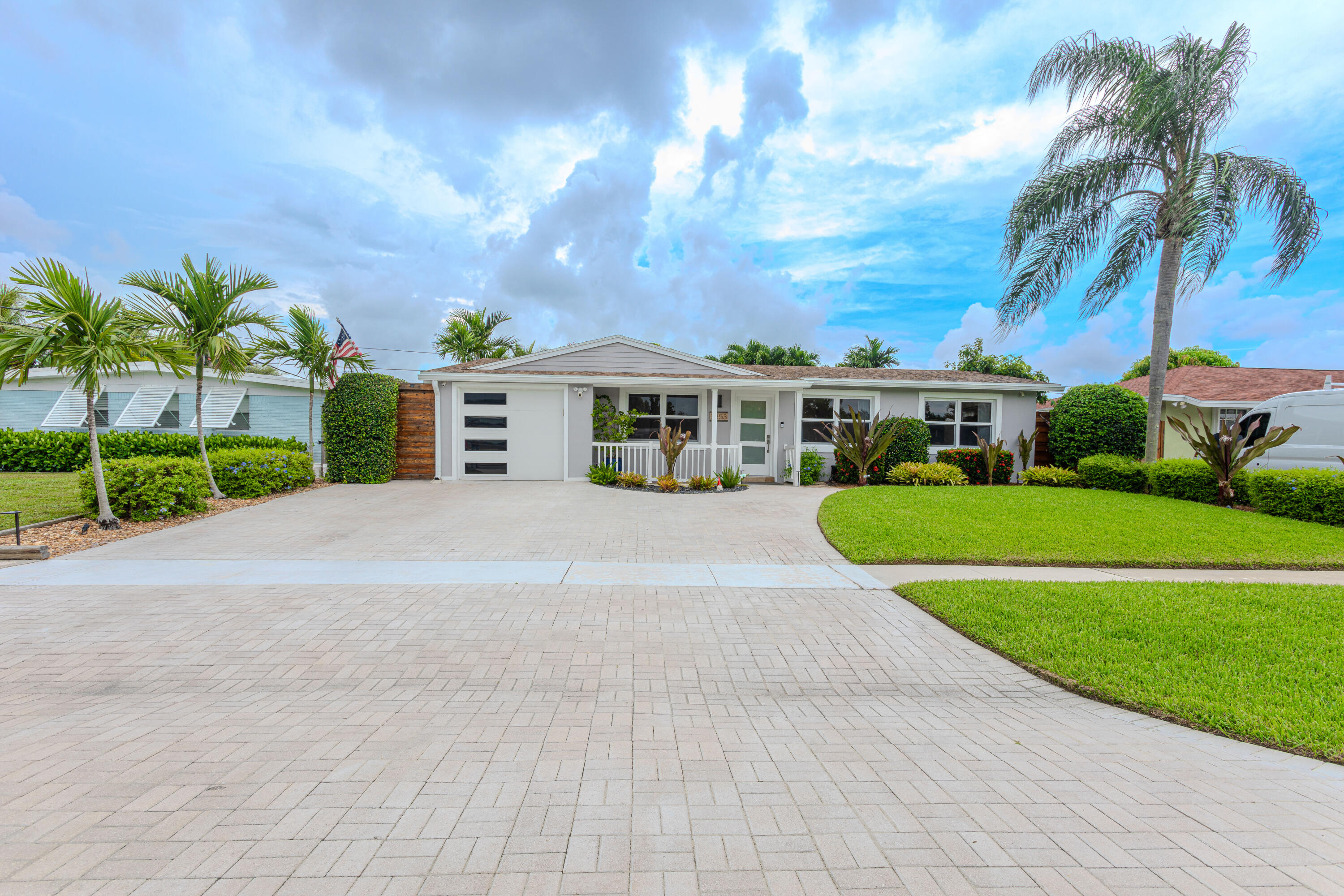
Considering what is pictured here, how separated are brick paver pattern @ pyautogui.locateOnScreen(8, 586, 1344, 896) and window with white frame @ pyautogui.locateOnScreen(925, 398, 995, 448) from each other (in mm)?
A: 12004

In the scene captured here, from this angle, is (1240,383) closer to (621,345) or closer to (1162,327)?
(1162,327)

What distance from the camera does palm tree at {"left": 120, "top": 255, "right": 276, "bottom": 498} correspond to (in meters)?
9.41

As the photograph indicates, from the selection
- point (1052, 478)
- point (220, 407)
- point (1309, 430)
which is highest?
point (220, 407)

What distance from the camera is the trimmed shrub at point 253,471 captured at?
10.4m

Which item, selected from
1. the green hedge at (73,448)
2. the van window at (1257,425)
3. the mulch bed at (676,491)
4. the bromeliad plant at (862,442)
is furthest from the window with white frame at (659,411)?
the van window at (1257,425)

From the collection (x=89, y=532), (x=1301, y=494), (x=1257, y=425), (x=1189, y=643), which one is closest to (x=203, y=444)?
(x=89, y=532)

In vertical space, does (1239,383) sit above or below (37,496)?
above

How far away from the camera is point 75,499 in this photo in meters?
9.64

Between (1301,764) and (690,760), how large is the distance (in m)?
3.14

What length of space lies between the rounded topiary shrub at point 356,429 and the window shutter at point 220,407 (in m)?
6.68

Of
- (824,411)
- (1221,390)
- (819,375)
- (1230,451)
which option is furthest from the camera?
(1221,390)

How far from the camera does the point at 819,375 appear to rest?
1566cm

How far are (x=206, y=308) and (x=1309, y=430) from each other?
68.7 feet

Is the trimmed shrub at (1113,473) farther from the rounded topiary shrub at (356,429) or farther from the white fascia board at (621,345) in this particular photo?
the rounded topiary shrub at (356,429)
